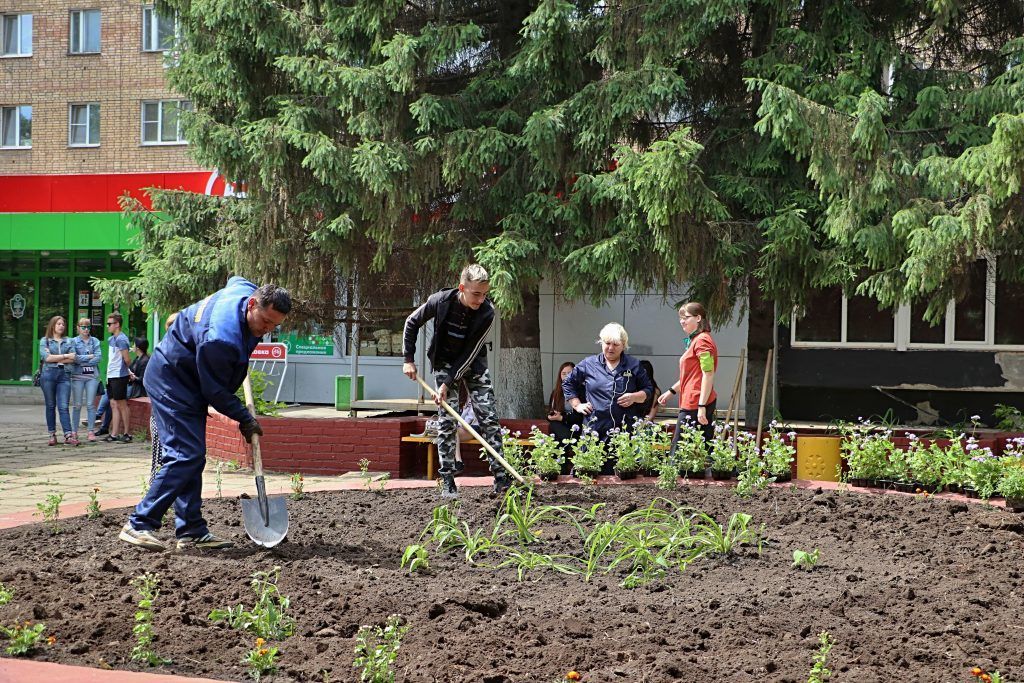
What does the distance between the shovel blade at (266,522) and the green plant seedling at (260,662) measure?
6.24 feet

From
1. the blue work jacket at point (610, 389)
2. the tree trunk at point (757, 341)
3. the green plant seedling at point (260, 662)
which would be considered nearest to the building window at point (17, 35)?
the tree trunk at point (757, 341)

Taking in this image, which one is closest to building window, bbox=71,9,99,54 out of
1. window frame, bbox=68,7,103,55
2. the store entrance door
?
window frame, bbox=68,7,103,55

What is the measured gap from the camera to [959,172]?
9320 mm

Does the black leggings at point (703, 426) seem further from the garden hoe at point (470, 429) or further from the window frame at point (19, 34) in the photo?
the window frame at point (19, 34)

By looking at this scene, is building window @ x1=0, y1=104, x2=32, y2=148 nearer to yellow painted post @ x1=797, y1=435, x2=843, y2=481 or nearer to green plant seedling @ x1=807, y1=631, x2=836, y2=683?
yellow painted post @ x1=797, y1=435, x2=843, y2=481

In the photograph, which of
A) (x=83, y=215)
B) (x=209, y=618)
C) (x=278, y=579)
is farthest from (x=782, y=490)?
(x=83, y=215)

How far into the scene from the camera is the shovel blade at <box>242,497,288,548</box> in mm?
5875

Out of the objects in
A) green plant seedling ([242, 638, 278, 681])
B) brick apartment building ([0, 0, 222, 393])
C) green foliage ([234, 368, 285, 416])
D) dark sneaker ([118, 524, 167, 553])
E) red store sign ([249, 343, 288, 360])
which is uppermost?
brick apartment building ([0, 0, 222, 393])

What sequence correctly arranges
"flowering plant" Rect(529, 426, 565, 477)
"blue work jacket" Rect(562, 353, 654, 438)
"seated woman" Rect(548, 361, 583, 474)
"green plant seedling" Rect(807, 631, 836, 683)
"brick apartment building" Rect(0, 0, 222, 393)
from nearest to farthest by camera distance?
"green plant seedling" Rect(807, 631, 836, 683) < "flowering plant" Rect(529, 426, 565, 477) < "blue work jacket" Rect(562, 353, 654, 438) < "seated woman" Rect(548, 361, 583, 474) < "brick apartment building" Rect(0, 0, 222, 393)

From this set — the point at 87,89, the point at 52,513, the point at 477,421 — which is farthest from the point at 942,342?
the point at 87,89

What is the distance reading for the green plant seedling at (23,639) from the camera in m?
4.08

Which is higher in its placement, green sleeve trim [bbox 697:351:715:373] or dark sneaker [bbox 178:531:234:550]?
green sleeve trim [bbox 697:351:715:373]

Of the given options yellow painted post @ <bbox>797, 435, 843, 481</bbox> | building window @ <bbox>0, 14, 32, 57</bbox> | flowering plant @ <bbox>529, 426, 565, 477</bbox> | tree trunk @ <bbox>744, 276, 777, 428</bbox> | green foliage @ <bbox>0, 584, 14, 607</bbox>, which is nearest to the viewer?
green foliage @ <bbox>0, 584, 14, 607</bbox>

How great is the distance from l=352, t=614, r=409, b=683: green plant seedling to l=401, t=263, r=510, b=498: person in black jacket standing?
11.3 feet
